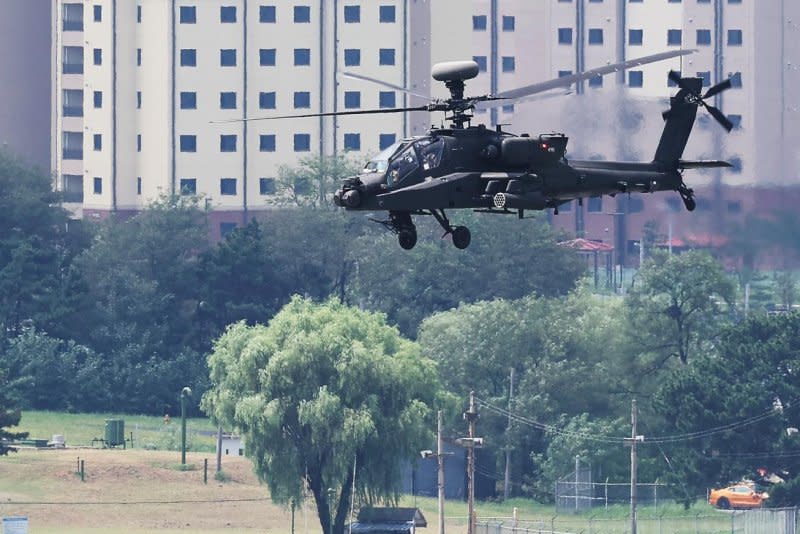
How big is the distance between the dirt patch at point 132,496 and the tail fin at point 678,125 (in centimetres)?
7827

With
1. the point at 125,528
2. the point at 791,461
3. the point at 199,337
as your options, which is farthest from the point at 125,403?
the point at 791,461

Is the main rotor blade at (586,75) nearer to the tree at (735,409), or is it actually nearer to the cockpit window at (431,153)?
the cockpit window at (431,153)

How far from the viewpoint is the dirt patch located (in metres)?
145

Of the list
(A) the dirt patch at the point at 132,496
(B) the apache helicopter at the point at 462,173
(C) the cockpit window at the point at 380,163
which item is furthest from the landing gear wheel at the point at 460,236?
(A) the dirt patch at the point at 132,496

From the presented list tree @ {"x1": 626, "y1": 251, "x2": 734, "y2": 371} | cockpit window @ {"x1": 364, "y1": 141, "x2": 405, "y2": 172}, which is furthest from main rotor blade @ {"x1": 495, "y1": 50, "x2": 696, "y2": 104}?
tree @ {"x1": 626, "y1": 251, "x2": 734, "y2": 371}

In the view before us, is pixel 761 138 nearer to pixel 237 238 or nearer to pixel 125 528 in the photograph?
pixel 237 238

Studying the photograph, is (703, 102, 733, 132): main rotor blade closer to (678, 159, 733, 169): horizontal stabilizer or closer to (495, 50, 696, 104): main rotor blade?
(678, 159, 733, 169): horizontal stabilizer

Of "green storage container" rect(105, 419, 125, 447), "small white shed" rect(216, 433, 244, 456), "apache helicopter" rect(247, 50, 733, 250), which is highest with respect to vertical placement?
"apache helicopter" rect(247, 50, 733, 250)

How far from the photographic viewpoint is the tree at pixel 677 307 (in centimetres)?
17038

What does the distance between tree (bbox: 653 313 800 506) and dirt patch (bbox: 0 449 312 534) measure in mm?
22454

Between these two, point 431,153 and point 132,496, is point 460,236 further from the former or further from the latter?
point 132,496

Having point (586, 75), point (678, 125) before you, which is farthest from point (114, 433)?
point (586, 75)

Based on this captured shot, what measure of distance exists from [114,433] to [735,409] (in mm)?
42651

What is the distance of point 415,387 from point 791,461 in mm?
22605
